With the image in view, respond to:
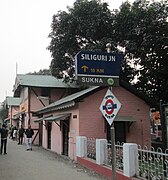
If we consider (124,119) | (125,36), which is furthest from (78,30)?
(124,119)

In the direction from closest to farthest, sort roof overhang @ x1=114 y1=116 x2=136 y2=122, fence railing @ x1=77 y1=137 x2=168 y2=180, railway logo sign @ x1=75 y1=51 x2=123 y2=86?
railway logo sign @ x1=75 y1=51 x2=123 y2=86
fence railing @ x1=77 y1=137 x2=168 y2=180
roof overhang @ x1=114 y1=116 x2=136 y2=122

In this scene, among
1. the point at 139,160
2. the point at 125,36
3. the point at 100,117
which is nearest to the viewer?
the point at 139,160

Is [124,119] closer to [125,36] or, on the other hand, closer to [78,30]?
[125,36]

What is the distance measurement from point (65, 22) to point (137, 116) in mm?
11723

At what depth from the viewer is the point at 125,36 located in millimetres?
22219

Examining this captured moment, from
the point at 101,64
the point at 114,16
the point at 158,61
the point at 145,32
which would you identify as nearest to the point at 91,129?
the point at 101,64

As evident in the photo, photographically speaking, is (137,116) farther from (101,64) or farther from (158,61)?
(101,64)

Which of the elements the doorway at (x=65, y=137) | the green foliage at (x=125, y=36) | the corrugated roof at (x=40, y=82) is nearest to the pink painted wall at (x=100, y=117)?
the doorway at (x=65, y=137)

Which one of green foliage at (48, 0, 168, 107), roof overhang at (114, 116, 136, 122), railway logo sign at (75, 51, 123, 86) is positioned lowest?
roof overhang at (114, 116, 136, 122)

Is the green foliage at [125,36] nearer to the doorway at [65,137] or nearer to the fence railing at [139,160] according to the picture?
the doorway at [65,137]

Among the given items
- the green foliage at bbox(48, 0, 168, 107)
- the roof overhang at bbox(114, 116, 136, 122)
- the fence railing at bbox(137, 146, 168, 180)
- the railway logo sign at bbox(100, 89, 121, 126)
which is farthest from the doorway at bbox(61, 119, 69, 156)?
the railway logo sign at bbox(100, 89, 121, 126)

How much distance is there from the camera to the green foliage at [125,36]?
20.6m

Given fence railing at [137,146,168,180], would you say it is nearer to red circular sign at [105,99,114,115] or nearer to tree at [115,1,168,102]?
red circular sign at [105,99,114,115]

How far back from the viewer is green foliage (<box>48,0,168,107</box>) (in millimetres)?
20594
